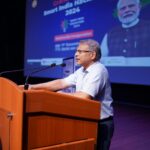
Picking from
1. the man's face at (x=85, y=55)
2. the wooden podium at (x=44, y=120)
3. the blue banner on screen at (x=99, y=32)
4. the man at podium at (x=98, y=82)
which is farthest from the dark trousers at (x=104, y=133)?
the blue banner on screen at (x=99, y=32)

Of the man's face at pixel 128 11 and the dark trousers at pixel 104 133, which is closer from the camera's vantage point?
the dark trousers at pixel 104 133

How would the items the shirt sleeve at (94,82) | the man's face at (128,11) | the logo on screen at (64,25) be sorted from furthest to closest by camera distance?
1. the logo on screen at (64,25)
2. the man's face at (128,11)
3. the shirt sleeve at (94,82)

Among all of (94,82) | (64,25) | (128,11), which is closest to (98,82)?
(94,82)

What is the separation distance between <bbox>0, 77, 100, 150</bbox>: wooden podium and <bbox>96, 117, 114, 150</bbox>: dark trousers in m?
0.12

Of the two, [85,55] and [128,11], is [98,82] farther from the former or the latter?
[128,11]

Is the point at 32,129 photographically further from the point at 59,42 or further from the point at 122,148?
the point at 59,42

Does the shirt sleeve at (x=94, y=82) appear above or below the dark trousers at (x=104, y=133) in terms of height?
above

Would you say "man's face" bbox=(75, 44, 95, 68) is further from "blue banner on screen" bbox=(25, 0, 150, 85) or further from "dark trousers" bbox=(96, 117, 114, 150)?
"blue banner on screen" bbox=(25, 0, 150, 85)

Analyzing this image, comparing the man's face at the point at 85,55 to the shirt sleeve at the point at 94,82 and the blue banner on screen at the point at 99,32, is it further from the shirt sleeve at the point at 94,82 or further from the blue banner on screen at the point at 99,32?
the blue banner on screen at the point at 99,32

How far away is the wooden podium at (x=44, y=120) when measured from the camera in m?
1.37

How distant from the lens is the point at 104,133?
5.88ft

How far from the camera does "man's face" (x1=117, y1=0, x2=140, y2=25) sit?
166 inches

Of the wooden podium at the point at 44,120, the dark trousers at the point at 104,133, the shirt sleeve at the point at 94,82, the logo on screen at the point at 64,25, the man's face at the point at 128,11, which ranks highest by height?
A: the man's face at the point at 128,11

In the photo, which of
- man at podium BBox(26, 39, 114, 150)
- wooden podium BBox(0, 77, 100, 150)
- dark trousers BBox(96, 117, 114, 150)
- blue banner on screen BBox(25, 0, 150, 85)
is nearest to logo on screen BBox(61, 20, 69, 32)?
blue banner on screen BBox(25, 0, 150, 85)
